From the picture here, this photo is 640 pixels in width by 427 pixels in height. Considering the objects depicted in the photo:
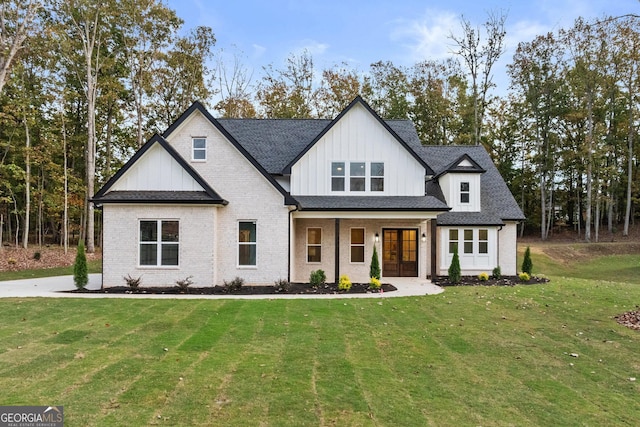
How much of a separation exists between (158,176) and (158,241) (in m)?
2.43

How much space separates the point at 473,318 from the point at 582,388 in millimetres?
4297

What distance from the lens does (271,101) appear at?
34688 millimetres

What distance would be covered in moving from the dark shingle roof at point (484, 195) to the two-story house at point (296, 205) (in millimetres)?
75

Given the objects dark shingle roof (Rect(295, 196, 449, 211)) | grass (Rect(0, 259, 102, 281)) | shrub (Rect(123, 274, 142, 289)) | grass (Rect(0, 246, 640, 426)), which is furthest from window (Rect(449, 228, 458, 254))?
grass (Rect(0, 259, 102, 281))

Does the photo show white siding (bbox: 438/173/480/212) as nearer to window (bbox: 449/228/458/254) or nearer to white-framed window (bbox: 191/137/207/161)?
window (bbox: 449/228/458/254)

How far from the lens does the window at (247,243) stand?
581 inches

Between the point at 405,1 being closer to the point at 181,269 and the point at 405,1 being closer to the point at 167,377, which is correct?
the point at 181,269

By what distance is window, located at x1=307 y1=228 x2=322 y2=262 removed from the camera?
17094 millimetres

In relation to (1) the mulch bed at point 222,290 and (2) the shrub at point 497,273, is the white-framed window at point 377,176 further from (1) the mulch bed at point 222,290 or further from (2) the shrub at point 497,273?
(2) the shrub at point 497,273

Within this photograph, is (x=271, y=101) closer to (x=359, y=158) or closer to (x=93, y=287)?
(x=359, y=158)

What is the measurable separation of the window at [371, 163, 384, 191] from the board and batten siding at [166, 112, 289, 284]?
14.3 ft

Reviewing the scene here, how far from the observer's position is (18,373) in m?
5.70

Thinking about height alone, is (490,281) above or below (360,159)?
below

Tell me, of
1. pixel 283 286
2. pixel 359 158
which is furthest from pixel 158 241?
pixel 359 158
